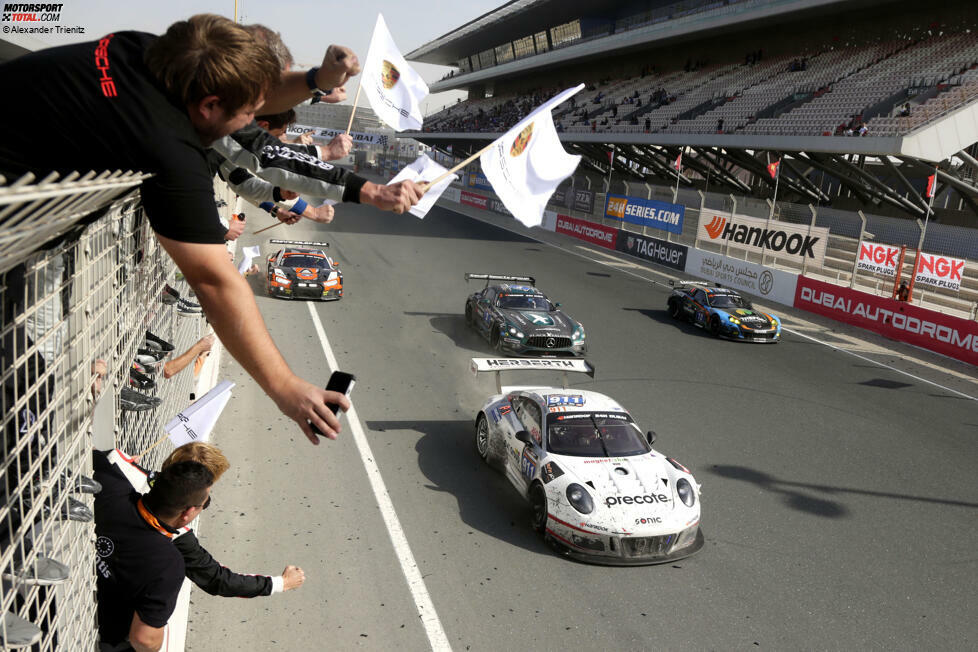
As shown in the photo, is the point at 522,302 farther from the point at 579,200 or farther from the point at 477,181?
the point at 477,181

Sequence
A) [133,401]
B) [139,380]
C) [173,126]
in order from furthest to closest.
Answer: [139,380]
[133,401]
[173,126]

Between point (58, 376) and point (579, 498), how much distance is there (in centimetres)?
605

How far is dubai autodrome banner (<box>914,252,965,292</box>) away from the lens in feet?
66.6

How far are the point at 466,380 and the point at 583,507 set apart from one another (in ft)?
19.5

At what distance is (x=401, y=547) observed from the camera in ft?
24.1

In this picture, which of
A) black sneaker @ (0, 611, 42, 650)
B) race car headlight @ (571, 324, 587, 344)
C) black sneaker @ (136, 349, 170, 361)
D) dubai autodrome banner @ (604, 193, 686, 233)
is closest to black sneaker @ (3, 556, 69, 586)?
black sneaker @ (0, 611, 42, 650)

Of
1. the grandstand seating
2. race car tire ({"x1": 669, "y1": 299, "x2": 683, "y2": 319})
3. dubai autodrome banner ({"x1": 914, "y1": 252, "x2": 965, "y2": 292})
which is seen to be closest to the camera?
race car tire ({"x1": 669, "y1": 299, "x2": 683, "y2": 319})

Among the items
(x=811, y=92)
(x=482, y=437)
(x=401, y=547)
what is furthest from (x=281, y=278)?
(x=811, y=92)

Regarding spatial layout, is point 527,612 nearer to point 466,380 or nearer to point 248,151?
point 248,151

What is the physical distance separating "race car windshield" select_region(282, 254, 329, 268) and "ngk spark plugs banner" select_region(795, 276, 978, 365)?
14.1m

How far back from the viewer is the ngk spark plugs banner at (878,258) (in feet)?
72.4

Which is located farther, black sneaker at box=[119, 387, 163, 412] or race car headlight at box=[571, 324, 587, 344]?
race car headlight at box=[571, 324, 587, 344]

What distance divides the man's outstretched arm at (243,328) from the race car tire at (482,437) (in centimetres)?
790

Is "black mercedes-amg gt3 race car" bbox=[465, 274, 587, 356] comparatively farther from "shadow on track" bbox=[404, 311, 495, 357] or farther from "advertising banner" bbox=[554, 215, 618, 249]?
"advertising banner" bbox=[554, 215, 618, 249]
